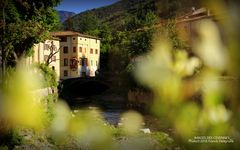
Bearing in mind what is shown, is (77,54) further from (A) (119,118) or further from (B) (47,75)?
(A) (119,118)

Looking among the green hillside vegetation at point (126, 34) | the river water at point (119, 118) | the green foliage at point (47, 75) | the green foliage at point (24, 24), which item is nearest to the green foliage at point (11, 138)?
the river water at point (119, 118)

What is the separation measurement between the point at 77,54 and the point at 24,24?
20956 millimetres

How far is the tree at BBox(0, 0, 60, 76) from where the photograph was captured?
13462mm

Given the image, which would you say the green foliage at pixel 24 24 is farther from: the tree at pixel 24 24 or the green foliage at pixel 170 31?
the green foliage at pixel 170 31

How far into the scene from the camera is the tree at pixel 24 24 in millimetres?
13462

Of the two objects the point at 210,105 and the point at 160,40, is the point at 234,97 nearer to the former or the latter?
the point at 210,105

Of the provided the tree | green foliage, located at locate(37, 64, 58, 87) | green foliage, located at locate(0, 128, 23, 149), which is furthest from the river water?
the tree

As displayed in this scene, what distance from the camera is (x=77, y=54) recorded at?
35.2m

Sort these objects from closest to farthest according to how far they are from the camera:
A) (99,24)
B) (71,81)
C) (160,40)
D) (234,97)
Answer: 1. (234,97)
2. (160,40)
3. (71,81)
4. (99,24)

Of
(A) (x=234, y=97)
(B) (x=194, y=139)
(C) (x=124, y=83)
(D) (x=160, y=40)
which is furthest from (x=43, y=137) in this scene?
(C) (x=124, y=83)

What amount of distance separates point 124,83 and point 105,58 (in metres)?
10.9

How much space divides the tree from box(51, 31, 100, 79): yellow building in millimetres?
17426

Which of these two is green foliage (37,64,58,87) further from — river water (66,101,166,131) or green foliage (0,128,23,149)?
green foliage (0,128,23,149)

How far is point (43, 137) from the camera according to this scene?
8797mm
